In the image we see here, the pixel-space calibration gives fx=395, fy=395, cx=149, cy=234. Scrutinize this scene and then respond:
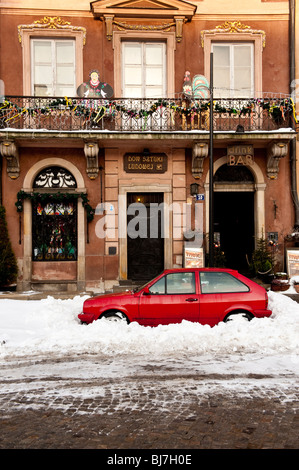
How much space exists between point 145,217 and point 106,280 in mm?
2541

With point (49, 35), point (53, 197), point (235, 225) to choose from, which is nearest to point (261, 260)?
point (235, 225)

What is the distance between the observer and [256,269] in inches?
505

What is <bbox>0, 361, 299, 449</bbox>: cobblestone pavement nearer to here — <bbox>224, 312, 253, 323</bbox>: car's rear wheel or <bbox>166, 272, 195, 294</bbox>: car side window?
<bbox>224, 312, 253, 323</bbox>: car's rear wheel

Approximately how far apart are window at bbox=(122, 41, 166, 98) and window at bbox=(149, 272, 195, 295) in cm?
796

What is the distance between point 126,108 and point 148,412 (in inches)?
416

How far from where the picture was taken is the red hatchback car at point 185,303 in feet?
25.8

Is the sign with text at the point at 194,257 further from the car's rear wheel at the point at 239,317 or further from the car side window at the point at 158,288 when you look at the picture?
the car's rear wheel at the point at 239,317

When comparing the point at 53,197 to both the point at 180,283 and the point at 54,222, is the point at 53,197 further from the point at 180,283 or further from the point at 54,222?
the point at 180,283

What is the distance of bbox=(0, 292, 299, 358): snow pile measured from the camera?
22.3 ft

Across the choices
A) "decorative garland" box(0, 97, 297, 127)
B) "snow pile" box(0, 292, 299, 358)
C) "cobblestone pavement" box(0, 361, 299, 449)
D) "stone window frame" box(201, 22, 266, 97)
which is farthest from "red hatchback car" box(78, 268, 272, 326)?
"stone window frame" box(201, 22, 266, 97)

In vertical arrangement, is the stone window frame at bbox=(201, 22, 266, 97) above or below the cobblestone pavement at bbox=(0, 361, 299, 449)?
above
